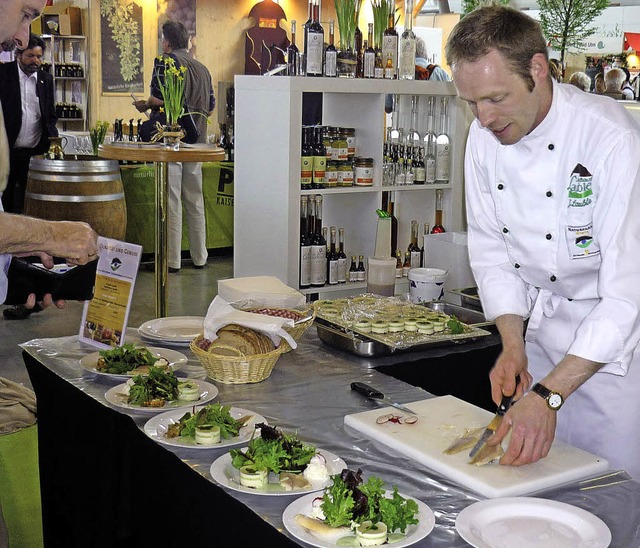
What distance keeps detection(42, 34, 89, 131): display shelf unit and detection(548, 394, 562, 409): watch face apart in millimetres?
9812

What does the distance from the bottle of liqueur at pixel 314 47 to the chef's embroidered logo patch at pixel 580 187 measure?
2084 millimetres

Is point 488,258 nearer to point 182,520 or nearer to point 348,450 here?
point 348,450

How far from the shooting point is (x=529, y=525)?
1463mm

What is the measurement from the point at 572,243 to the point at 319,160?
200 cm

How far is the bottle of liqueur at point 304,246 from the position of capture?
13.1ft

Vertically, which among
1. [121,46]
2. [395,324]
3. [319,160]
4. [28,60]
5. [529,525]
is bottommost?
[529,525]

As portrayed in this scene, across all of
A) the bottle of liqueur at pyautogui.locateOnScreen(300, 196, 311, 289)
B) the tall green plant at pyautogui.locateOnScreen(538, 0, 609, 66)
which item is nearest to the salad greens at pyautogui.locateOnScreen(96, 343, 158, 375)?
the bottle of liqueur at pyautogui.locateOnScreen(300, 196, 311, 289)

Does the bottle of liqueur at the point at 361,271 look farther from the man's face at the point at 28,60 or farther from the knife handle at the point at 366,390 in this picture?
the man's face at the point at 28,60

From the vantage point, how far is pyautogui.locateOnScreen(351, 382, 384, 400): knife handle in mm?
2094

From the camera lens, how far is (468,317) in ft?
9.54

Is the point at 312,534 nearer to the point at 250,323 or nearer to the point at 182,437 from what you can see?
the point at 182,437

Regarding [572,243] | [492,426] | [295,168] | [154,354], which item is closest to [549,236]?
[572,243]

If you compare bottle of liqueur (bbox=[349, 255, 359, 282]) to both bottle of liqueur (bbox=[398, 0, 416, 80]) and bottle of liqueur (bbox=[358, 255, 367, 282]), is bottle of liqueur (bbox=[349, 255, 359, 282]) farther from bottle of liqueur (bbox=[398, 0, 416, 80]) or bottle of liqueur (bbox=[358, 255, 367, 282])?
bottle of liqueur (bbox=[398, 0, 416, 80])

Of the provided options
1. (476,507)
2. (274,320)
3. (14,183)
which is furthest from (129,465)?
(14,183)
